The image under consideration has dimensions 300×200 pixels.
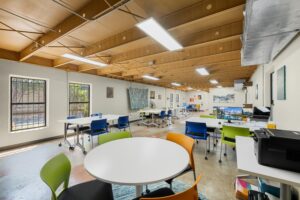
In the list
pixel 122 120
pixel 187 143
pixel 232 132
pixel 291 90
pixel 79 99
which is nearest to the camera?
pixel 187 143

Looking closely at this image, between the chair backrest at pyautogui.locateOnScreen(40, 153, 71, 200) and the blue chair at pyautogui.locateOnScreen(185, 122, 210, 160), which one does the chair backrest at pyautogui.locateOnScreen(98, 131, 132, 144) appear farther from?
the blue chair at pyautogui.locateOnScreen(185, 122, 210, 160)

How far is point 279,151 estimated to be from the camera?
3.78 ft

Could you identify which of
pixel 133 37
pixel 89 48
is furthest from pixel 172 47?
pixel 89 48

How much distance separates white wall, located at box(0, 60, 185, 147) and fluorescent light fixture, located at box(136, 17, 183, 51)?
4.26 metres

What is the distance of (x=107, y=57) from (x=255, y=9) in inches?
153

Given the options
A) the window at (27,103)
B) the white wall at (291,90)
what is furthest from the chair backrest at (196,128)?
the window at (27,103)

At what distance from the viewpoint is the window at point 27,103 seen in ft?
13.5

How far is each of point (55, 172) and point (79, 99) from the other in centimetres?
512

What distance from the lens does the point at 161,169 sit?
114cm

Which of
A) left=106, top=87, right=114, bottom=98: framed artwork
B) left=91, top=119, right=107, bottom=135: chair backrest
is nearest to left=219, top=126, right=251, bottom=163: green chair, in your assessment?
left=91, top=119, right=107, bottom=135: chair backrest

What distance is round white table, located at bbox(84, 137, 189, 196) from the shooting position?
1.03 meters

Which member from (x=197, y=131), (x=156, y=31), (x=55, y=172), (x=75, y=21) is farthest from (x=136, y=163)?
(x=197, y=131)

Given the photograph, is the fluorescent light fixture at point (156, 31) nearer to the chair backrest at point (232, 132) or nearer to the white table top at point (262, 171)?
the white table top at point (262, 171)

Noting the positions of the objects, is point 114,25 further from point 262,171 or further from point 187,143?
point 262,171
